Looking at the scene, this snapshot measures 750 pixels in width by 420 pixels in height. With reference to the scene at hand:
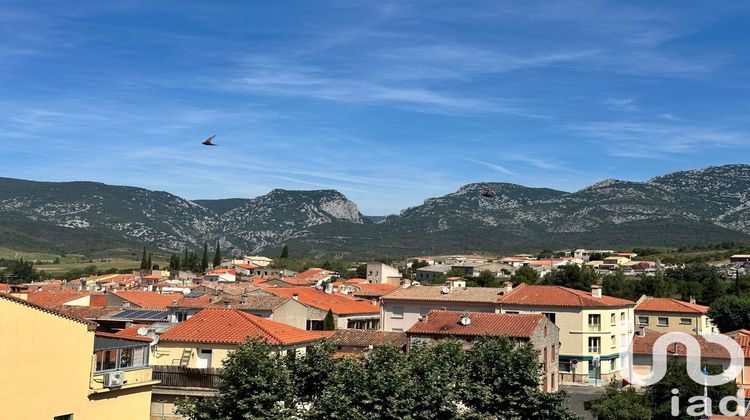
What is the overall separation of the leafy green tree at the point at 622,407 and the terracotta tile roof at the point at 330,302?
1273 inches

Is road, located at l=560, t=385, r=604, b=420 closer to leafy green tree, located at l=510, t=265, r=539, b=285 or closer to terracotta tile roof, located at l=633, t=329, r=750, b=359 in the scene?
terracotta tile roof, located at l=633, t=329, r=750, b=359

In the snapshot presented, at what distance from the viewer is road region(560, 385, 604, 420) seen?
151ft

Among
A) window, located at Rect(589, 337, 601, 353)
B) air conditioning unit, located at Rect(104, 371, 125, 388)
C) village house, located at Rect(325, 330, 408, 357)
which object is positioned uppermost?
air conditioning unit, located at Rect(104, 371, 125, 388)

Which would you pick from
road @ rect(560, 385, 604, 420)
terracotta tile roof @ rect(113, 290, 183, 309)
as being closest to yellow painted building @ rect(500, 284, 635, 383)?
road @ rect(560, 385, 604, 420)

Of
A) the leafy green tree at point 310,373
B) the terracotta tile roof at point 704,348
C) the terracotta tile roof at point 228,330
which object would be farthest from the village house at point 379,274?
the leafy green tree at point 310,373

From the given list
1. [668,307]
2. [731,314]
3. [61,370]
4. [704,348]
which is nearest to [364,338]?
[704,348]

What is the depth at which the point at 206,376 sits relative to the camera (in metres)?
32.7

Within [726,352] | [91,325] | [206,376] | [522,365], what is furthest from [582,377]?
[91,325]

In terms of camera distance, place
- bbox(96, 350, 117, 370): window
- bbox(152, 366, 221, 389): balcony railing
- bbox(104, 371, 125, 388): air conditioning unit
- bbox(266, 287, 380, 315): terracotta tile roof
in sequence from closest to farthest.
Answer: bbox(104, 371, 125, 388): air conditioning unit → bbox(96, 350, 117, 370): window → bbox(152, 366, 221, 389): balcony railing → bbox(266, 287, 380, 315): terracotta tile roof

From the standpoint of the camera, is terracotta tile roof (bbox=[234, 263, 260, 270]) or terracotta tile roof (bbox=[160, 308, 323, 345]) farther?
terracotta tile roof (bbox=[234, 263, 260, 270])

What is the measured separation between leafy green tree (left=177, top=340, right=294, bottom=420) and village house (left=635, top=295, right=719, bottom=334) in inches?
2406

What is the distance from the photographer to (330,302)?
237 ft

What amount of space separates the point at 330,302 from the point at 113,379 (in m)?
48.1

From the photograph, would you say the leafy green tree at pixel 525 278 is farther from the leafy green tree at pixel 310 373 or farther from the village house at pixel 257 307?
the leafy green tree at pixel 310 373
